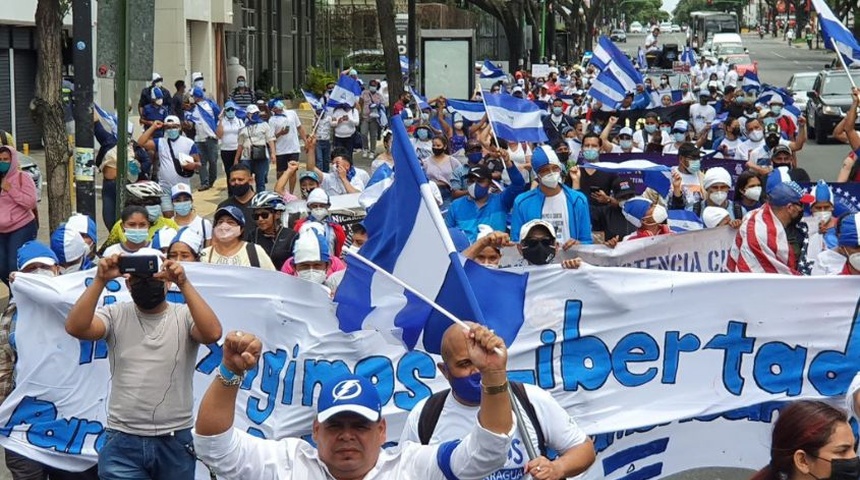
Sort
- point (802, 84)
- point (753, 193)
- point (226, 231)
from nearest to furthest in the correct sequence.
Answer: point (226, 231)
point (753, 193)
point (802, 84)

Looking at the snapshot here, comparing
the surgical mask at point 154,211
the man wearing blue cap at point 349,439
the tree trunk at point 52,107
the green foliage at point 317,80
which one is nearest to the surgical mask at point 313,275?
the surgical mask at point 154,211

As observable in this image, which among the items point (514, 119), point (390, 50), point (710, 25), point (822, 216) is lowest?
point (822, 216)

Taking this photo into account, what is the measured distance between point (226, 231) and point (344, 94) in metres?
14.5

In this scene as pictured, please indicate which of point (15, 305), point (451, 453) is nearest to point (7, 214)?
point (15, 305)

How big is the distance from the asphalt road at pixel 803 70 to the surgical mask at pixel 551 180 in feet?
46.7

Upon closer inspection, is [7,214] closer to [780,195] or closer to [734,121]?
[780,195]

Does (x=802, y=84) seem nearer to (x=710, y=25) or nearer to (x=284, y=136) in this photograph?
(x=284, y=136)

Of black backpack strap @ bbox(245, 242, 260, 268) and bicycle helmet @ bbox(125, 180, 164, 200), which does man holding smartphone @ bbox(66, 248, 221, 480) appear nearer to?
black backpack strap @ bbox(245, 242, 260, 268)

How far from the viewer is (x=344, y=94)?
22.6m

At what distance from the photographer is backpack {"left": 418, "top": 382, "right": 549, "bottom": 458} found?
4.64 m

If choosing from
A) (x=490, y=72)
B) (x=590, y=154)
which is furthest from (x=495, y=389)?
(x=490, y=72)

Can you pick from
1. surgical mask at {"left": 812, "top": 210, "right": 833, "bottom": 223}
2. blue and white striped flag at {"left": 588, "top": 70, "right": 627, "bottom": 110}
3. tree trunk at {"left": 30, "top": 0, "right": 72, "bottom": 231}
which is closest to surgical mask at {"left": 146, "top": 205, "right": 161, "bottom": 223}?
tree trunk at {"left": 30, "top": 0, "right": 72, "bottom": 231}

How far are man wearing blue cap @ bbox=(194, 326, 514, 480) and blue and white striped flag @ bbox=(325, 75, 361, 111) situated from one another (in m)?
18.6

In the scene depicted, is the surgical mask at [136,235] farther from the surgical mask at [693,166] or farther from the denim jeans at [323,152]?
the denim jeans at [323,152]
